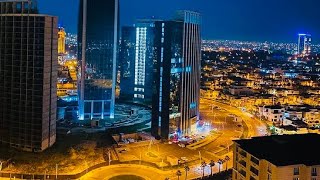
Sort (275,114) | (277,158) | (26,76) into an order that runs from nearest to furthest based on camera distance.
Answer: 1. (277,158)
2. (26,76)
3. (275,114)

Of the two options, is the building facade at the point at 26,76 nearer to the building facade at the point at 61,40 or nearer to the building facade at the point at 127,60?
the building facade at the point at 127,60

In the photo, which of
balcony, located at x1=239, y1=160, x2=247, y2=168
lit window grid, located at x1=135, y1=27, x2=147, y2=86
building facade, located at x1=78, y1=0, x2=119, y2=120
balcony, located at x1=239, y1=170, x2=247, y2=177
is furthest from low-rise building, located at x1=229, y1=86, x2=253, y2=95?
balcony, located at x1=239, y1=160, x2=247, y2=168

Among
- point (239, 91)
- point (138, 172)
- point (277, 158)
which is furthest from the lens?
point (239, 91)

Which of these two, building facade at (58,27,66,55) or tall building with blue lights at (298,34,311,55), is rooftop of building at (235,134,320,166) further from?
tall building with blue lights at (298,34,311,55)

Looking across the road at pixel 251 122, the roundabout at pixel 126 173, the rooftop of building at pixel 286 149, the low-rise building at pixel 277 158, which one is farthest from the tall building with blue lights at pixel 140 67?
the low-rise building at pixel 277 158

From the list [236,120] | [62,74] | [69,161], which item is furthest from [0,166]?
[62,74]

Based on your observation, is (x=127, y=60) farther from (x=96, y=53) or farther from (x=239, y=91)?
(x=239, y=91)

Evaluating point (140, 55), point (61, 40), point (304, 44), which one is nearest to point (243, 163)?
point (140, 55)

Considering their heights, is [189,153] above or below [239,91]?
below
